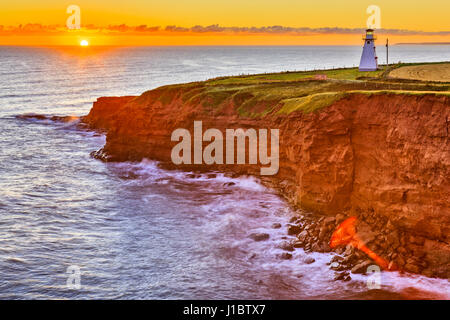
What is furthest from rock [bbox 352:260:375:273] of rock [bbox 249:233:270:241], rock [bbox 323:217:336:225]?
rock [bbox 249:233:270:241]

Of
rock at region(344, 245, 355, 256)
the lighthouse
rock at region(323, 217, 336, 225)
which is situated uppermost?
the lighthouse

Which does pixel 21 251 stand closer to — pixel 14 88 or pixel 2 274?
pixel 2 274

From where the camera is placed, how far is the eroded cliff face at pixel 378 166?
3009cm

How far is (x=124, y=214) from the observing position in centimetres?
4041

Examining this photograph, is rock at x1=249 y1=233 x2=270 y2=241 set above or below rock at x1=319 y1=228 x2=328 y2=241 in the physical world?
below

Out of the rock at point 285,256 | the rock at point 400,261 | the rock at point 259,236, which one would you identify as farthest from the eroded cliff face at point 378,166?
the rock at point 259,236

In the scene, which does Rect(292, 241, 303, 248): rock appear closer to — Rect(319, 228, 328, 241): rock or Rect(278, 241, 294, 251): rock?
Rect(278, 241, 294, 251): rock

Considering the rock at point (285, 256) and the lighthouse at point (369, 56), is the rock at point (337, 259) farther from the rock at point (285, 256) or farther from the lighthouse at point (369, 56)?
the lighthouse at point (369, 56)

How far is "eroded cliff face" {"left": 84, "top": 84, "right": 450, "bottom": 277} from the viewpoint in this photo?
30.1 m

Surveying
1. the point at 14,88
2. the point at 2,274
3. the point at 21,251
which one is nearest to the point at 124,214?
the point at 21,251

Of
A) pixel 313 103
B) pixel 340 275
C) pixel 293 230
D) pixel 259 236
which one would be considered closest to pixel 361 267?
pixel 340 275

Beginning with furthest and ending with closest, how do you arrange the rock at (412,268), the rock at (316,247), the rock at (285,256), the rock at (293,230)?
1. the rock at (293,230)
2. the rock at (316,247)
3. the rock at (285,256)
4. the rock at (412,268)

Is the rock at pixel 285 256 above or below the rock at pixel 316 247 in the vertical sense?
Answer: below
